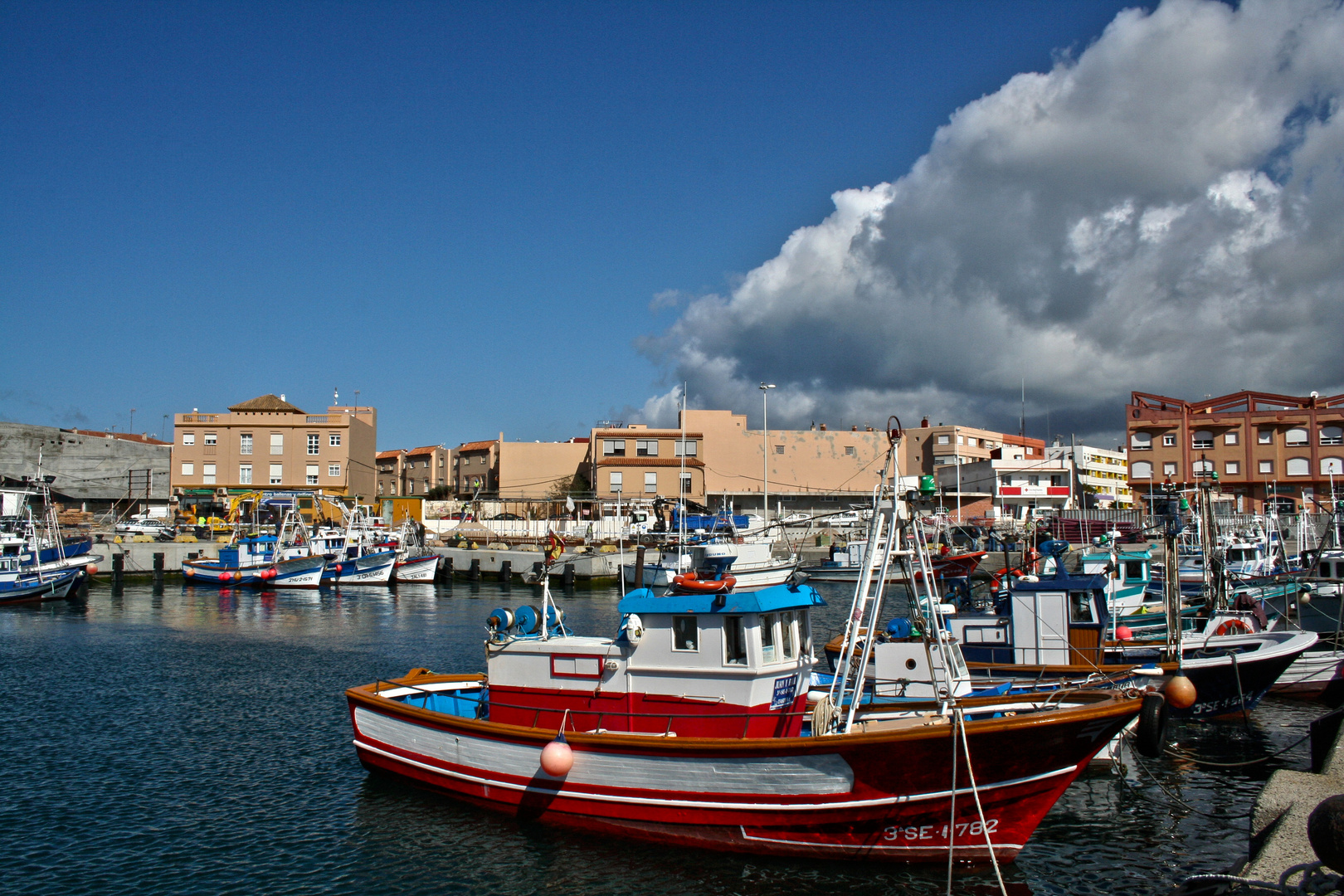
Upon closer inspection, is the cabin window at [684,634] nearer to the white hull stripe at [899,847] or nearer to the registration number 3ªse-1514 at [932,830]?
the white hull stripe at [899,847]

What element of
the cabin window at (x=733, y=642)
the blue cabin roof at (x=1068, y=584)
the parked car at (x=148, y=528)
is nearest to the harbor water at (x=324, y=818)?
the cabin window at (x=733, y=642)

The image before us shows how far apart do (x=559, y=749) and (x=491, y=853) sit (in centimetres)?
176

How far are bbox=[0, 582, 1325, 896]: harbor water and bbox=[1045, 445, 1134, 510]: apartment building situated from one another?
65.7 m

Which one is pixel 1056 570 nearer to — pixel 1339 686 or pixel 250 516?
pixel 1339 686

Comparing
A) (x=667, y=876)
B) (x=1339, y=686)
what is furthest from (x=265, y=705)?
(x=1339, y=686)

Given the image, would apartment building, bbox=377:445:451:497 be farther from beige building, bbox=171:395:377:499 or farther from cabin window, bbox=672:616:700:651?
cabin window, bbox=672:616:700:651

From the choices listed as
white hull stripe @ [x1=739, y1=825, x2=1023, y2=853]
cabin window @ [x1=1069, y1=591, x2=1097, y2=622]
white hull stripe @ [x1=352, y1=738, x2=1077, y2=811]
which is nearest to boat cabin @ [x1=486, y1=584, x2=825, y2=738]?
white hull stripe @ [x1=352, y1=738, x2=1077, y2=811]

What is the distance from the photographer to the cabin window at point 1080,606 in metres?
17.5

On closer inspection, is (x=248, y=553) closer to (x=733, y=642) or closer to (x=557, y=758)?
(x=557, y=758)

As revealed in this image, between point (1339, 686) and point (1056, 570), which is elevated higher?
point (1056, 570)

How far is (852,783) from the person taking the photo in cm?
1005

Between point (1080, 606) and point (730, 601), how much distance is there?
987cm

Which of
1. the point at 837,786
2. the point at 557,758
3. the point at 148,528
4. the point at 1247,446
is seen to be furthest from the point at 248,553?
the point at 1247,446

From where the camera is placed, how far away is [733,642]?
11.6 meters
